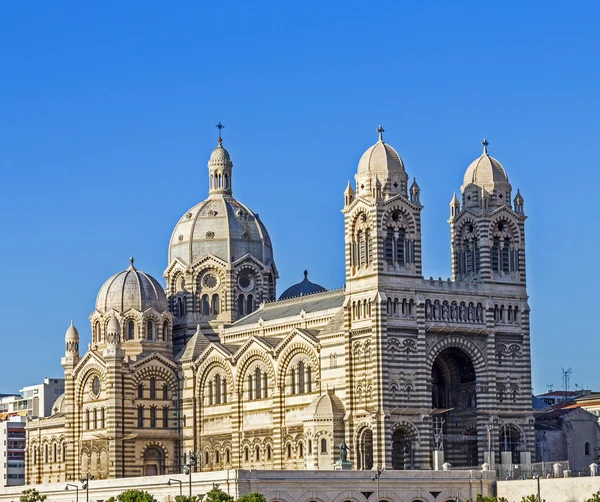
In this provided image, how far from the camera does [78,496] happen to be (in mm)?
98688

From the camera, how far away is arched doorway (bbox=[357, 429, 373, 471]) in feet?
321

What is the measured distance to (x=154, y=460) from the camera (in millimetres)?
115688

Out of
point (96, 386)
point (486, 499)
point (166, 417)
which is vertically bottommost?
point (486, 499)

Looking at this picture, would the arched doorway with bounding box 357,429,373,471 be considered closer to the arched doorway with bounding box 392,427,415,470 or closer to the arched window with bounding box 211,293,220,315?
the arched doorway with bounding box 392,427,415,470

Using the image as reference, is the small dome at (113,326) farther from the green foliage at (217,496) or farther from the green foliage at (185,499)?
the green foliage at (217,496)

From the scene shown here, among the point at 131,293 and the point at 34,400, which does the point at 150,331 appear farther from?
the point at 34,400

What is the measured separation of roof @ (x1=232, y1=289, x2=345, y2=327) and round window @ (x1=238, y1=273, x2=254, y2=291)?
4173mm

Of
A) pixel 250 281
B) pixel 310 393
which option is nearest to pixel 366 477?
pixel 310 393

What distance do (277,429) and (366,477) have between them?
60.7 feet

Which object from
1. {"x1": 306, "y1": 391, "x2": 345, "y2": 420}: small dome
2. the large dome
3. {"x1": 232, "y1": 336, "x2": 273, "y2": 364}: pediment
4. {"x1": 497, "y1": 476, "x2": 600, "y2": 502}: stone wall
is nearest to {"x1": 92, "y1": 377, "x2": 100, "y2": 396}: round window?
the large dome

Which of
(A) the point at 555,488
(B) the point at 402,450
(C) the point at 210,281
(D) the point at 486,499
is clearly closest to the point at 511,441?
(B) the point at 402,450

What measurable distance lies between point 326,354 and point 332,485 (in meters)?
16.2

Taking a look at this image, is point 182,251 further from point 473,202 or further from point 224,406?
point 473,202

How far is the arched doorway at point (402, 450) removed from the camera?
9875cm
